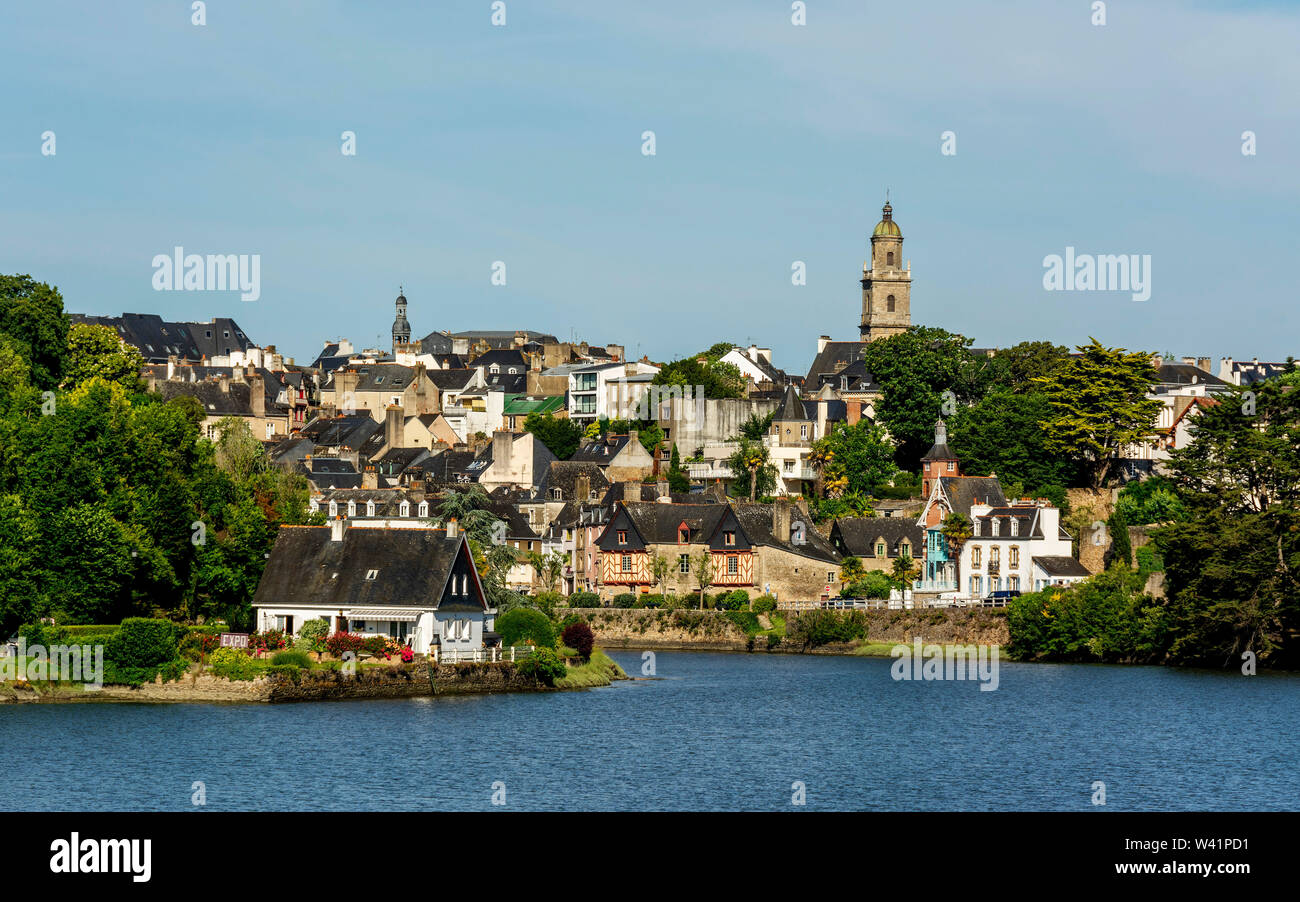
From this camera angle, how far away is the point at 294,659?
2080 inches

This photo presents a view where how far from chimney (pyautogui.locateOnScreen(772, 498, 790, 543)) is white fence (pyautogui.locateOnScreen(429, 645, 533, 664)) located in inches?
1259

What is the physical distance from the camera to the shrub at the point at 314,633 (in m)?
54.8

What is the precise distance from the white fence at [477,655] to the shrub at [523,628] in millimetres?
2179

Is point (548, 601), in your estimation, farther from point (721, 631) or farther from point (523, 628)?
point (523, 628)

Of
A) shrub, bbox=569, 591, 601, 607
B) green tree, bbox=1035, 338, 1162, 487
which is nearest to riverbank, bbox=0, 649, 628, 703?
shrub, bbox=569, 591, 601, 607

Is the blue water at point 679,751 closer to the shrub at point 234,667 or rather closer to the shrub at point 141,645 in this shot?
the shrub at point 141,645

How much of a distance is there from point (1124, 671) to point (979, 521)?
17602mm

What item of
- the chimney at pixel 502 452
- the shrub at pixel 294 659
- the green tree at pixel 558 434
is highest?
the green tree at pixel 558 434

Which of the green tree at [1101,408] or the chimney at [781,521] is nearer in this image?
the chimney at [781,521]

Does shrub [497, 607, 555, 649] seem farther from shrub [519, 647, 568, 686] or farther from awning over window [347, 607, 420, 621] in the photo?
awning over window [347, 607, 420, 621]

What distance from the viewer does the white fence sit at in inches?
2212

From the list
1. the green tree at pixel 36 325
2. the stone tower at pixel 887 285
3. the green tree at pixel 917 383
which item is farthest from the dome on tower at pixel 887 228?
the green tree at pixel 36 325

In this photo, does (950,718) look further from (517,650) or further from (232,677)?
(232,677)
